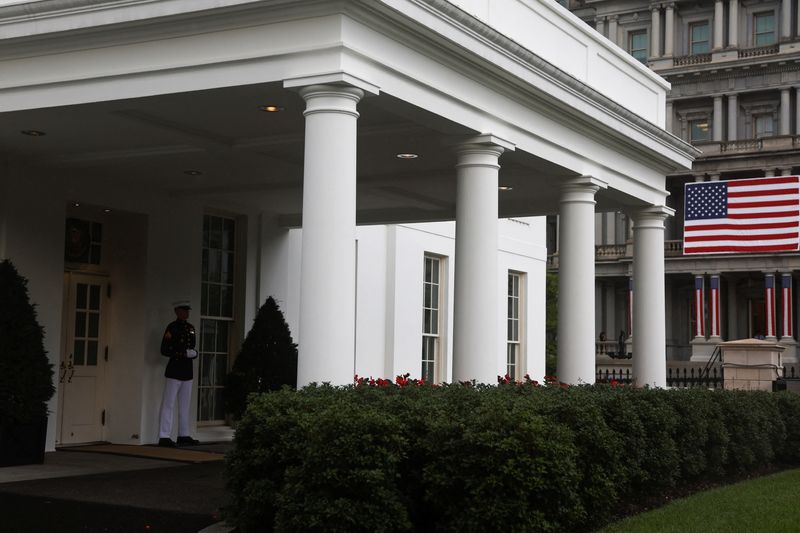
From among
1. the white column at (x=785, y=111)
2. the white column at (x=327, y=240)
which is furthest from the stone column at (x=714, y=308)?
the white column at (x=327, y=240)

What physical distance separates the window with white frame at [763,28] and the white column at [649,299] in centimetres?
4901

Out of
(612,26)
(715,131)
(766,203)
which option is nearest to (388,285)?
(766,203)

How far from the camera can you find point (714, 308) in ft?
180

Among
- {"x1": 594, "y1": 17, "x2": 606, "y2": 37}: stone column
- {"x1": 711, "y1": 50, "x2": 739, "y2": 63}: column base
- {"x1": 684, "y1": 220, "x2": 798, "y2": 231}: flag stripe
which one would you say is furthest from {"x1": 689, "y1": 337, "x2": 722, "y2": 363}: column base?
{"x1": 684, "y1": 220, "x2": 798, "y2": 231}: flag stripe

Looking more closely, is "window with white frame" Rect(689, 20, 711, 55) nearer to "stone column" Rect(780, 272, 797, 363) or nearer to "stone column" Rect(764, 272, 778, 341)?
"stone column" Rect(764, 272, 778, 341)

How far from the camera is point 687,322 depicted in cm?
6109

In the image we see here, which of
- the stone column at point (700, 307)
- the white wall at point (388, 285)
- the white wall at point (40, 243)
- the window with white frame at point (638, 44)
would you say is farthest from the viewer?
the window with white frame at point (638, 44)

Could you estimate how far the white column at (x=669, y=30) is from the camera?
63.3 meters

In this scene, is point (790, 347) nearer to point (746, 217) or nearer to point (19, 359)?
point (746, 217)

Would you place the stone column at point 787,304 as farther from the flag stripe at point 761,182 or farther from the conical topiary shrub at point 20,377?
the conical topiary shrub at point 20,377

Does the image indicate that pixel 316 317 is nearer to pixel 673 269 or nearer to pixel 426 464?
pixel 426 464

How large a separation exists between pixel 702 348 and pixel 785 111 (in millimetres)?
13993

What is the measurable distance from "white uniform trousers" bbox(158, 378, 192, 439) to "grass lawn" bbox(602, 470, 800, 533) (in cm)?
808

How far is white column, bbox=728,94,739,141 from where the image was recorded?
200ft
